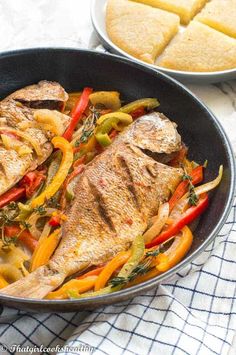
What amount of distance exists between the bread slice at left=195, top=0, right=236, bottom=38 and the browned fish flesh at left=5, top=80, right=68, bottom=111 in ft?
4.98

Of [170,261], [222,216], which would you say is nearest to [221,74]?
[222,216]

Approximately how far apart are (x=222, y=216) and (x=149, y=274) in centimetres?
41

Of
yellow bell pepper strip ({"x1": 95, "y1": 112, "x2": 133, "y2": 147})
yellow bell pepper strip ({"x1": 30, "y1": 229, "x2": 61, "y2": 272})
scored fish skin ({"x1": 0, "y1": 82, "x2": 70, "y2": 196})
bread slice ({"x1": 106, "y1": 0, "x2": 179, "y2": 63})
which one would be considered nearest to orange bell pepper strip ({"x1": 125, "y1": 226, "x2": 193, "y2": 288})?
yellow bell pepper strip ({"x1": 30, "y1": 229, "x2": 61, "y2": 272})

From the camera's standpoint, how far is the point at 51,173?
256cm

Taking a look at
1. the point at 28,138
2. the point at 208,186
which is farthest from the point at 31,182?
the point at 208,186

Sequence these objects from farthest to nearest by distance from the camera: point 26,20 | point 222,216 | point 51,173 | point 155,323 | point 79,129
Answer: point 26,20, point 79,129, point 51,173, point 222,216, point 155,323

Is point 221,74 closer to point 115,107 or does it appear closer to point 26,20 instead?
point 115,107

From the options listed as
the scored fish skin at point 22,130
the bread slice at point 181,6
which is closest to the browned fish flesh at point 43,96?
the scored fish skin at point 22,130

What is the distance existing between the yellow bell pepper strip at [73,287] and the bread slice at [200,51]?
1.82 metres

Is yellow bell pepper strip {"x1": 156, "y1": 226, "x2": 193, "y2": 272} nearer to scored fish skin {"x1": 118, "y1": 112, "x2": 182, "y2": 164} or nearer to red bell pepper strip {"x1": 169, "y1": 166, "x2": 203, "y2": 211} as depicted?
red bell pepper strip {"x1": 169, "y1": 166, "x2": 203, "y2": 211}

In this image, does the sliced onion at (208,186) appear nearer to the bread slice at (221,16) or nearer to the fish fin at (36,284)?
the fish fin at (36,284)

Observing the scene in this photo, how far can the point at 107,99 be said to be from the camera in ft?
9.59

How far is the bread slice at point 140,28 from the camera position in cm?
356

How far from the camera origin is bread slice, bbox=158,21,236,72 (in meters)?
3.49
